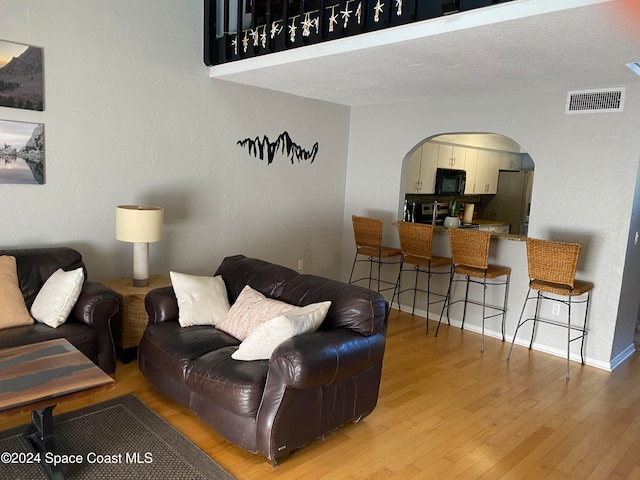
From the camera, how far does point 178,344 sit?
283 centimetres

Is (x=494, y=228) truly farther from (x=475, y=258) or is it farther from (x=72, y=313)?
(x=72, y=313)

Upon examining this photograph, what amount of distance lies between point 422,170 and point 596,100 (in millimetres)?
2389

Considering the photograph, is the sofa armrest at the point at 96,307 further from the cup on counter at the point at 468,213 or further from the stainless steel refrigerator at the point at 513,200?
the stainless steel refrigerator at the point at 513,200

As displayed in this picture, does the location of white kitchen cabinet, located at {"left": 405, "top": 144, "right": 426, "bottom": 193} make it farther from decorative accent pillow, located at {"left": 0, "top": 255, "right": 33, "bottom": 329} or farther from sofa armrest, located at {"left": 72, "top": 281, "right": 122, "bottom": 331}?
decorative accent pillow, located at {"left": 0, "top": 255, "right": 33, "bottom": 329}

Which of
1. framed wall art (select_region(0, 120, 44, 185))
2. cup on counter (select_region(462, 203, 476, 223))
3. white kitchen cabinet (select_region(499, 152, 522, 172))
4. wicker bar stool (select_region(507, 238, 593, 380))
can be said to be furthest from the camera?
white kitchen cabinet (select_region(499, 152, 522, 172))

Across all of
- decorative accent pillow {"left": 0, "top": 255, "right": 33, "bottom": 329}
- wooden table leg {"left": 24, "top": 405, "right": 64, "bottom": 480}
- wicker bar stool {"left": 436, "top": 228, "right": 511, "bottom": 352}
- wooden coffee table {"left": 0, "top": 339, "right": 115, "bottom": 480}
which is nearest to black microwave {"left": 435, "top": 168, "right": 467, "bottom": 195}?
wicker bar stool {"left": 436, "top": 228, "right": 511, "bottom": 352}

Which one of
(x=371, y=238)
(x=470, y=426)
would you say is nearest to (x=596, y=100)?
(x=371, y=238)

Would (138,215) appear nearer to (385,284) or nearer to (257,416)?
(257,416)

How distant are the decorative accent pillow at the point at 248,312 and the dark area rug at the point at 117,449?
2.12ft

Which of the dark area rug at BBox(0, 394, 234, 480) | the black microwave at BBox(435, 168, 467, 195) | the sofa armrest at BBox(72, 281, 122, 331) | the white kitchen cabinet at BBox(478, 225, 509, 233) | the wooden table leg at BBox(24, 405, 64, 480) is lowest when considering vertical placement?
the dark area rug at BBox(0, 394, 234, 480)

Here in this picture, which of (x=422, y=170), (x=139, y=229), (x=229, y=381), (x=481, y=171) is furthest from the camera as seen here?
(x=481, y=171)

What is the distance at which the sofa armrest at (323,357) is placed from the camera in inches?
88.7

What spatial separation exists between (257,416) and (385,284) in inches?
135

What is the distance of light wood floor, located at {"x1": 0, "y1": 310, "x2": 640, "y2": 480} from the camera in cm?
251
